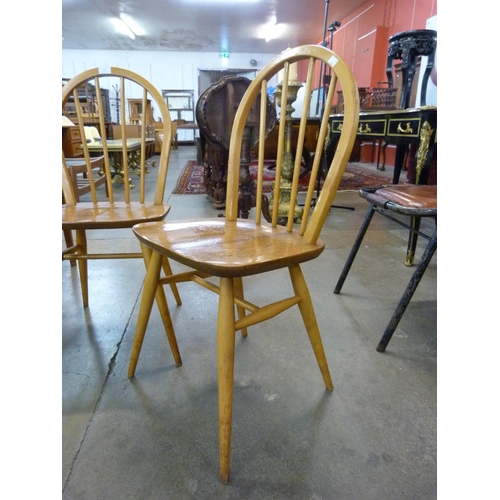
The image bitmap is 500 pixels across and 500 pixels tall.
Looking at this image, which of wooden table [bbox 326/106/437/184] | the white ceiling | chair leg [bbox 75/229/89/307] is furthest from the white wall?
chair leg [bbox 75/229/89/307]

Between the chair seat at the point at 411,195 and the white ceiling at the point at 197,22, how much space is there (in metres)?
6.53

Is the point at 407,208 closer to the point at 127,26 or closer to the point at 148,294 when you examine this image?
the point at 148,294

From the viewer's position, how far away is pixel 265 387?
40.8 inches

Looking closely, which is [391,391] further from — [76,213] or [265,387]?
[76,213]

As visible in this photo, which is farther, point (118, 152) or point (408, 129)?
point (118, 152)

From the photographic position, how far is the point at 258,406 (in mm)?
967

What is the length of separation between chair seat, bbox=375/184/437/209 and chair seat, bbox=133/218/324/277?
0.48 meters

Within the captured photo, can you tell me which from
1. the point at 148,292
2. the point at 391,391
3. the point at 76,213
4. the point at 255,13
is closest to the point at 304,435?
→ the point at 391,391

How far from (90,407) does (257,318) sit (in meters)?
0.54

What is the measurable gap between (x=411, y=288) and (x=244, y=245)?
0.62 metres

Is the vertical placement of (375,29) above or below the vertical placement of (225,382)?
above

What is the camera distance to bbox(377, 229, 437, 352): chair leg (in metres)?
1.12

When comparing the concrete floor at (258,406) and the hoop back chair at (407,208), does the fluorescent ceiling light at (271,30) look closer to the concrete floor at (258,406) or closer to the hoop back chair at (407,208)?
the hoop back chair at (407,208)


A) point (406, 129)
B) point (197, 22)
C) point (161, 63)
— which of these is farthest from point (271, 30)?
point (406, 129)
